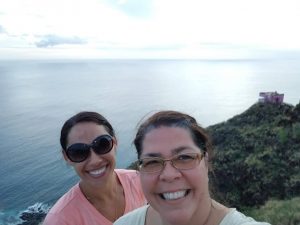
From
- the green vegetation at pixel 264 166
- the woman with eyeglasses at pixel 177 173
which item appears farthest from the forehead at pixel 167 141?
the green vegetation at pixel 264 166

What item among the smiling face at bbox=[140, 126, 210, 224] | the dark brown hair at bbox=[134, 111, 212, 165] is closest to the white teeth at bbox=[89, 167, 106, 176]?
the dark brown hair at bbox=[134, 111, 212, 165]

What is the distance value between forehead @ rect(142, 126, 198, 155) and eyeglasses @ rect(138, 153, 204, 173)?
44 mm

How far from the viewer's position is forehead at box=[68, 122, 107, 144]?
370 centimetres

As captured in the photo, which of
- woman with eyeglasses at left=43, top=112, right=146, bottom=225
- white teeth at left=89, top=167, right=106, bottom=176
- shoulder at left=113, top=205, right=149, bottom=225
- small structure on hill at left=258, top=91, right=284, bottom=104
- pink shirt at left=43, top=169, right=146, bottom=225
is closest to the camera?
shoulder at left=113, top=205, right=149, bottom=225

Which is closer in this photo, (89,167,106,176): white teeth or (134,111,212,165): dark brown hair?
(134,111,212,165): dark brown hair

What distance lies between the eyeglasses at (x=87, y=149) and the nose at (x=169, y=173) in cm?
162

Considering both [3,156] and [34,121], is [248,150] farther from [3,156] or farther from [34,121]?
[34,121]

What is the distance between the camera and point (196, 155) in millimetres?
2281

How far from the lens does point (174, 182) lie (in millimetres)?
2184

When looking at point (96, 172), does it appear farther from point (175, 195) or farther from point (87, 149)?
point (175, 195)

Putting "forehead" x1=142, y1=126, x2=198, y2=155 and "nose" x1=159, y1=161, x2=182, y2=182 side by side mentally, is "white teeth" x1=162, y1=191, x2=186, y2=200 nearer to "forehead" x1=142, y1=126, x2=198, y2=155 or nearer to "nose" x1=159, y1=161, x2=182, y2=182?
"nose" x1=159, y1=161, x2=182, y2=182

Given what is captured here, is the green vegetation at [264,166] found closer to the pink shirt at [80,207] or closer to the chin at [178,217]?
the pink shirt at [80,207]

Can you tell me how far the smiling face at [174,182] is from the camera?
218cm

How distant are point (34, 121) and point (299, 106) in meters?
53.3
